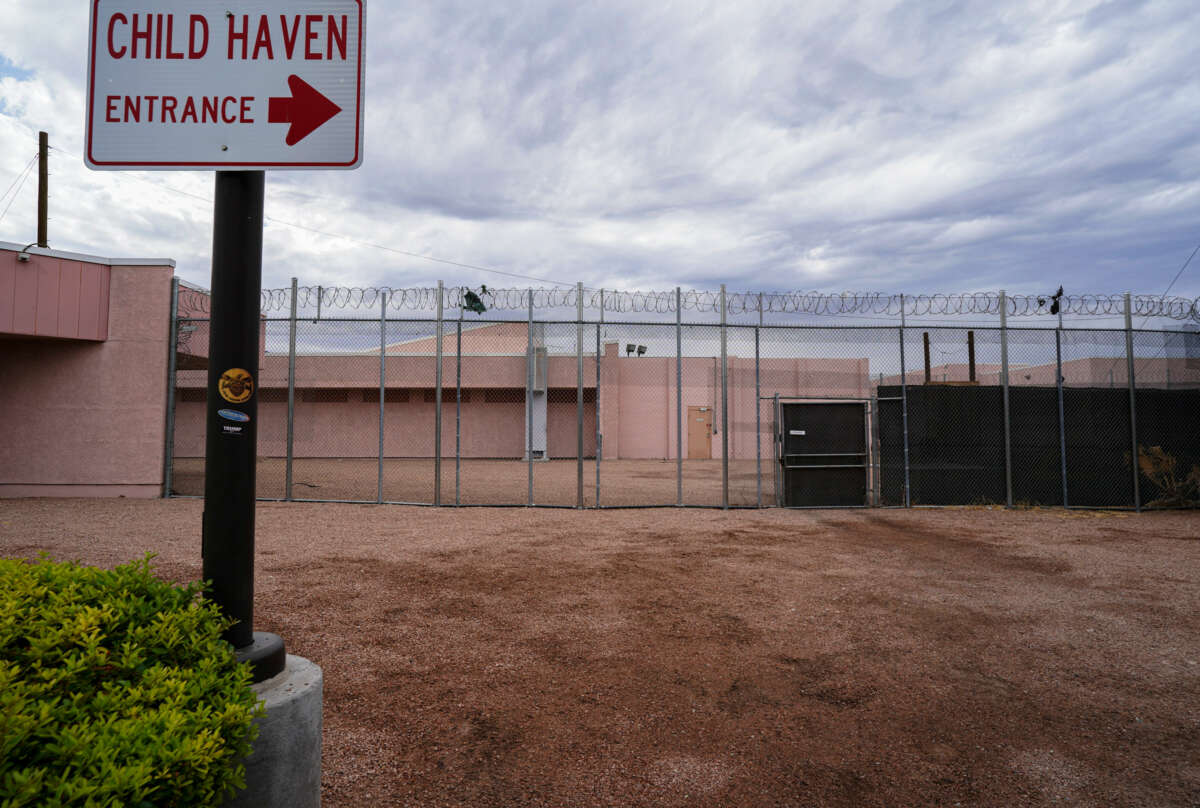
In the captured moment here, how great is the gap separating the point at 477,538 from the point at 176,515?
4.56 meters

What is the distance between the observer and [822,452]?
10.5m

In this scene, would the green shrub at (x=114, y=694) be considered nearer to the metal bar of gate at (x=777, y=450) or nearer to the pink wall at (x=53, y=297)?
the metal bar of gate at (x=777, y=450)

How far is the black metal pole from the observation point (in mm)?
1814

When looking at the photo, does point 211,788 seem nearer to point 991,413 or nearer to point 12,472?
point 991,413

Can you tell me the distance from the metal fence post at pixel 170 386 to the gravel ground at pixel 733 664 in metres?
3.32

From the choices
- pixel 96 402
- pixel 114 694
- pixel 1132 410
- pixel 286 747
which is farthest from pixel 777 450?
pixel 96 402

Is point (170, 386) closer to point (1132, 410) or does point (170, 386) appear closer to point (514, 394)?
point (514, 394)

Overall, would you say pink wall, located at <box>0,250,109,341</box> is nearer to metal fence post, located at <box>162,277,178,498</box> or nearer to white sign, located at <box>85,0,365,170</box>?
metal fence post, located at <box>162,277,178,498</box>

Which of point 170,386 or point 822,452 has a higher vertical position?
point 170,386

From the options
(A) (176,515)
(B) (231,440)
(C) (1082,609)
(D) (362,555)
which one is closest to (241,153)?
(B) (231,440)

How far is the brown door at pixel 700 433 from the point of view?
24594mm

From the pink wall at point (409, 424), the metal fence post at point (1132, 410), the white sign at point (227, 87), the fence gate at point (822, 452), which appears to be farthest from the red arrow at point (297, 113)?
the pink wall at point (409, 424)

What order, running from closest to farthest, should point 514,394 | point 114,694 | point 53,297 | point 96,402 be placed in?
point 114,694
point 53,297
point 96,402
point 514,394

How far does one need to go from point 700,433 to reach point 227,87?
23514mm
